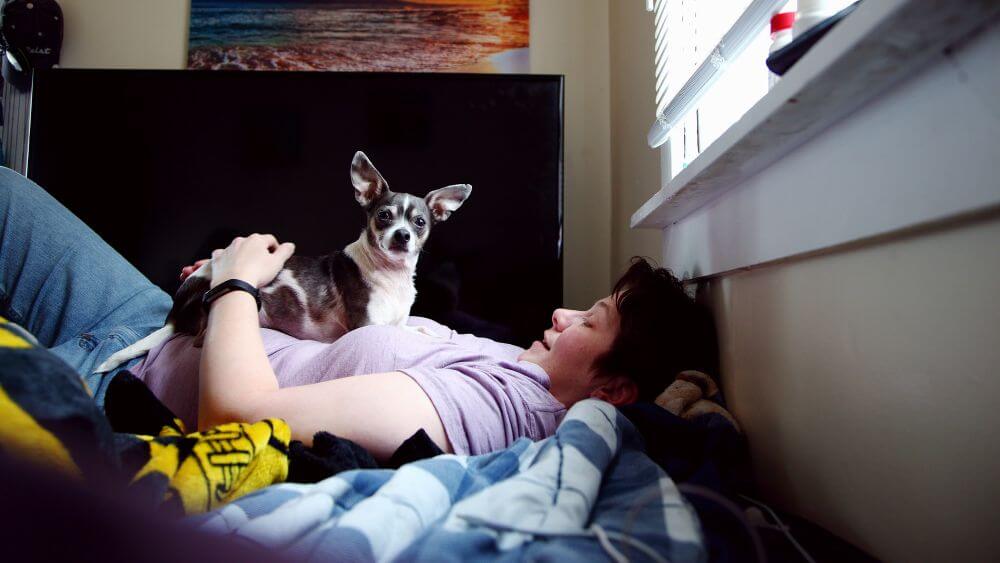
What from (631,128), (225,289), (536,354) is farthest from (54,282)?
(631,128)

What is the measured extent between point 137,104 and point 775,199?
6.08ft

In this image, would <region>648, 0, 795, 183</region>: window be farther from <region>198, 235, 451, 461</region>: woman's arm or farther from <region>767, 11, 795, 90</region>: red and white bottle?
<region>198, 235, 451, 461</region>: woman's arm

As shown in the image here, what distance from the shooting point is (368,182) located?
1607mm

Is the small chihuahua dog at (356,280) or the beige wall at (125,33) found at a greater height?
the beige wall at (125,33)

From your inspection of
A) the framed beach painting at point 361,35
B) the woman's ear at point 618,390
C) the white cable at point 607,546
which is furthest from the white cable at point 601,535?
the framed beach painting at point 361,35

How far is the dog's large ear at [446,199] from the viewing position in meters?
1.63

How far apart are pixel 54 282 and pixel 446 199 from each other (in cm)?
96

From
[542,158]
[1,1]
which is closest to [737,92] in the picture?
[542,158]

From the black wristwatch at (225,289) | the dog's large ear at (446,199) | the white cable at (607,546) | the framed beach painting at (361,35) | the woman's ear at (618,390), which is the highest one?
the framed beach painting at (361,35)

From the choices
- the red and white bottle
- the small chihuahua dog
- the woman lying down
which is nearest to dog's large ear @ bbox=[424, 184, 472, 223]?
the small chihuahua dog

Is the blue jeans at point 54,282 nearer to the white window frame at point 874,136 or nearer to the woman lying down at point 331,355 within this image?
the woman lying down at point 331,355

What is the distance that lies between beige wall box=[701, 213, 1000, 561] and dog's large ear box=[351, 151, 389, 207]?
1147 millimetres

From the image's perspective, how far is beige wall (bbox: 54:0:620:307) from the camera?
80.9 inches

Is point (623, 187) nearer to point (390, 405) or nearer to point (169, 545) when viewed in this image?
point (390, 405)
